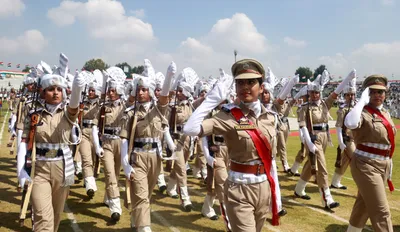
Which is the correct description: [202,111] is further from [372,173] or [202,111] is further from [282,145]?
[282,145]

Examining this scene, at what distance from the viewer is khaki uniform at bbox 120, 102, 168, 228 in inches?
214

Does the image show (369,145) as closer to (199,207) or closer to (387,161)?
(387,161)

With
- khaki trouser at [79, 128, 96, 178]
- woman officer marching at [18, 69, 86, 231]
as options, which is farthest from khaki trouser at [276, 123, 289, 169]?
woman officer marching at [18, 69, 86, 231]

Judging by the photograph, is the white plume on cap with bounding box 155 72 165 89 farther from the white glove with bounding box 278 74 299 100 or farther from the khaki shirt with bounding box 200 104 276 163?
the khaki shirt with bounding box 200 104 276 163

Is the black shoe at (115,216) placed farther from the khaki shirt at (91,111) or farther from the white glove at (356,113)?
the white glove at (356,113)

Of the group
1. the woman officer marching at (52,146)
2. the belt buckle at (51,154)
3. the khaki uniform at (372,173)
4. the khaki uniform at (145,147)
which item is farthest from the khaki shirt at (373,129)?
the belt buckle at (51,154)

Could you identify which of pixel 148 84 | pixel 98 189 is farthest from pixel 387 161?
pixel 98 189

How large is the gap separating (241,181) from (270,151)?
466 mm

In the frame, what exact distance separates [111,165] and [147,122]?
5.93 ft

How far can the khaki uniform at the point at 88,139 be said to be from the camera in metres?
7.86

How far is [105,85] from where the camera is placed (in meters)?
7.81

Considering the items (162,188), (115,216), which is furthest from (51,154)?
(162,188)

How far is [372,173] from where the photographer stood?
16.4 feet

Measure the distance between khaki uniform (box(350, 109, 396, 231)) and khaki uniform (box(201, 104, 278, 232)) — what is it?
216cm
